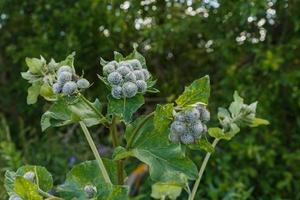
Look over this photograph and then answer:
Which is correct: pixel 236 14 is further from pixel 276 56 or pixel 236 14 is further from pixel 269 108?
pixel 269 108

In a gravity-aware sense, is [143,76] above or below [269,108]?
above

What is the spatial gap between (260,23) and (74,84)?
7.10 ft

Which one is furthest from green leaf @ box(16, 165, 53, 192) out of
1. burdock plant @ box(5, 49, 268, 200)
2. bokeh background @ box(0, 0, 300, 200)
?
bokeh background @ box(0, 0, 300, 200)

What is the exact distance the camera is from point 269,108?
3.23 m

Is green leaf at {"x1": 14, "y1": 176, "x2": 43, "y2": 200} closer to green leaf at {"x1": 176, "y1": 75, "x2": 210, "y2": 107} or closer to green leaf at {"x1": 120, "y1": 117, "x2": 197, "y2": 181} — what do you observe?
green leaf at {"x1": 120, "y1": 117, "x2": 197, "y2": 181}

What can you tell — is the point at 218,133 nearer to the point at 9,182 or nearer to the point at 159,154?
the point at 159,154

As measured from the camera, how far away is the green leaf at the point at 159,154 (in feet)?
3.94

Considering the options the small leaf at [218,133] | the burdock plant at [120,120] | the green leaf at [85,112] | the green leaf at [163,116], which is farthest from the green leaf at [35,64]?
the small leaf at [218,133]

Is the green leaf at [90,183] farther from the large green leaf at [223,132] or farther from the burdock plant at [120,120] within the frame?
the large green leaf at [223,132]

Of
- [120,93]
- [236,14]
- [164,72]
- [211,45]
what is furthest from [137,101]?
[164,72]

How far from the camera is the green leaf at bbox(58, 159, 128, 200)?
114cm

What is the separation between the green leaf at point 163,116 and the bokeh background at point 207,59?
1640mm

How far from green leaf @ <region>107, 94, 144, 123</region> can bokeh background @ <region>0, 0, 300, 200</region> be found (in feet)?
5.41

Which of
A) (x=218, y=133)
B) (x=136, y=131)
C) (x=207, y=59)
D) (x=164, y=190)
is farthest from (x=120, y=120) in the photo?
(x=207, y=59)
